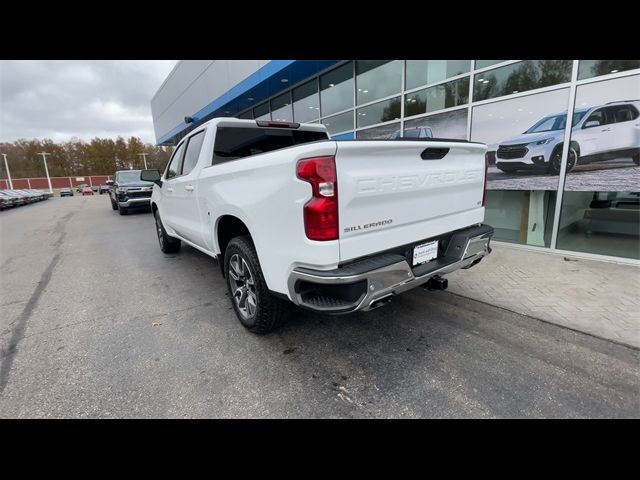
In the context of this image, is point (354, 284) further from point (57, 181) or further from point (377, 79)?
point (57, 181)

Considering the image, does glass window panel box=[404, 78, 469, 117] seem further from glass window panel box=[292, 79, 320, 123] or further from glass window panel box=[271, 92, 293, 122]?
glass window panel box=[271, 92, 293, 122]

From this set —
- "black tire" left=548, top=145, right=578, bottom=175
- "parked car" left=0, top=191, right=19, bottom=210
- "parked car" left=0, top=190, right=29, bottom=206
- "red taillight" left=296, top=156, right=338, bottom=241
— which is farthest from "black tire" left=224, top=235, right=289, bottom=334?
"parked car" left=0, top=190, right=29, bottom=206

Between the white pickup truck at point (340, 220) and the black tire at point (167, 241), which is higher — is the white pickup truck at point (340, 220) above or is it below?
above

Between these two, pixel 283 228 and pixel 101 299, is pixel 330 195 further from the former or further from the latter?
pixel 101 299

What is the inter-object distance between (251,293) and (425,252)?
159 cm

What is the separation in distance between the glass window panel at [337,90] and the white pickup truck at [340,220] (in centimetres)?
698

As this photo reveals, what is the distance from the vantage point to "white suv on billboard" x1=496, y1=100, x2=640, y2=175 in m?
4.46

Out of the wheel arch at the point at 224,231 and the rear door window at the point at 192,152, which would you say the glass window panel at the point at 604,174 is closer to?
the wheel arch at the point at 224,231

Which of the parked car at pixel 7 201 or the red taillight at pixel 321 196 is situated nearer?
the red taillight at pixel 321 196

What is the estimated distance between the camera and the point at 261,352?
272cm

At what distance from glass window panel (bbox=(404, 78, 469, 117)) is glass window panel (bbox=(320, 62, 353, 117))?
2396 mm

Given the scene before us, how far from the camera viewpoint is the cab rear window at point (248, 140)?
353 centimetres

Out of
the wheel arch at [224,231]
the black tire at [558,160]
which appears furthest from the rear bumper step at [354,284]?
the black tire at [558,160]

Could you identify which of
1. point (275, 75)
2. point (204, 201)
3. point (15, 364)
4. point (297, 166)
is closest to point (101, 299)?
point (15, 364)
